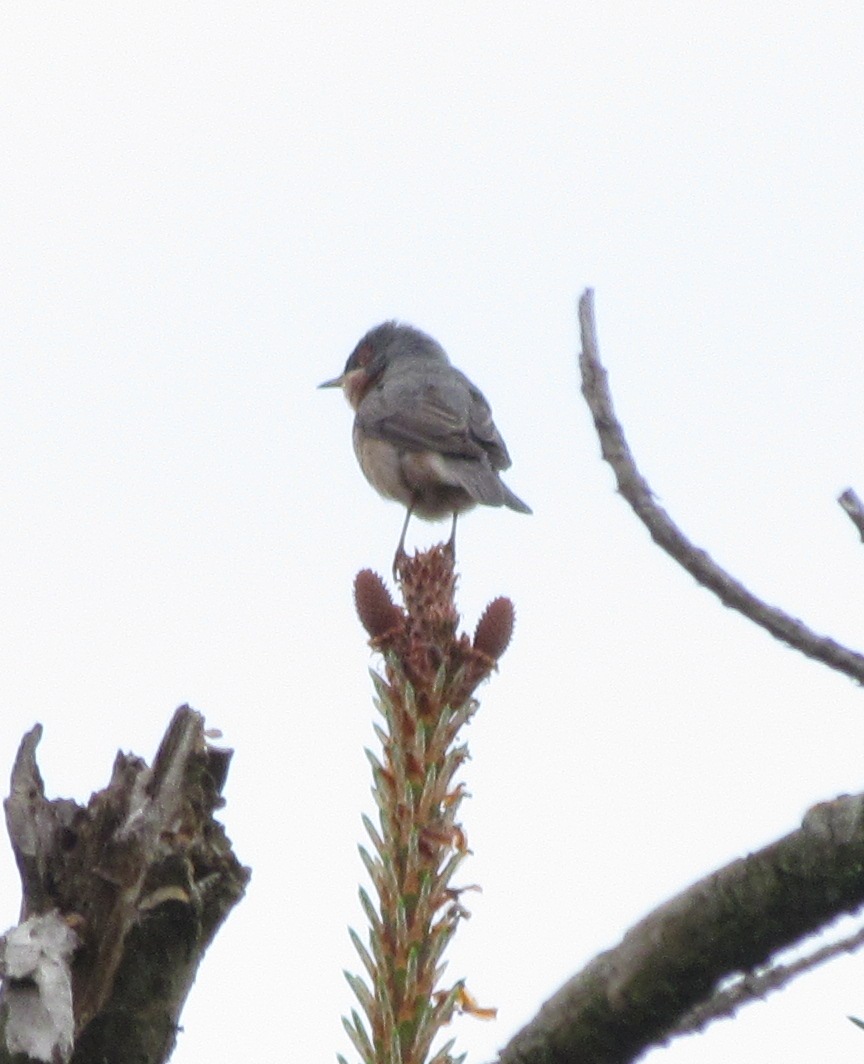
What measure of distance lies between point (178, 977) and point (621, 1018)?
56cm

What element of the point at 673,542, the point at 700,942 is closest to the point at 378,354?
the point at 673,542

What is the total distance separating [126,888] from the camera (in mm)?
1534

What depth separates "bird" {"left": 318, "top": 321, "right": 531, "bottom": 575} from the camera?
27.6 ft

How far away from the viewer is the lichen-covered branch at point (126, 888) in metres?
1.42

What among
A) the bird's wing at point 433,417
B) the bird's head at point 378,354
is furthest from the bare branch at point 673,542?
the bird's head at point 378,354

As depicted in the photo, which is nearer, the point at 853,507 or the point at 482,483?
the point at 853,507

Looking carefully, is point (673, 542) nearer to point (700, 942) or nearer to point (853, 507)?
point (853, 507)

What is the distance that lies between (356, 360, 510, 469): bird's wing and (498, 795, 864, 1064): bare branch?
296 inches

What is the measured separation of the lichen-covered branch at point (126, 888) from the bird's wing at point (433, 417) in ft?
22.7

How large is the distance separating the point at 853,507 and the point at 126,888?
0.84 metres

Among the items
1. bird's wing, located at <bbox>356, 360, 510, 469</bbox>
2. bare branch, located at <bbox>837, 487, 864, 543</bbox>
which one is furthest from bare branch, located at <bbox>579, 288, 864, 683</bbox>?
bird's wing, located at <bbox>356, 360, 510, 469</bbox>

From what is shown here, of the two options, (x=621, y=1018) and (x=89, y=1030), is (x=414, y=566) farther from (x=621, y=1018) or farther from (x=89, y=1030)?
(x=621, y=1018)

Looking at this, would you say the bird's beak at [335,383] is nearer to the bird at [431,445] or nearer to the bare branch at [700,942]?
the bird at [431,445]

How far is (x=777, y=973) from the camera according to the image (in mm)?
1114
